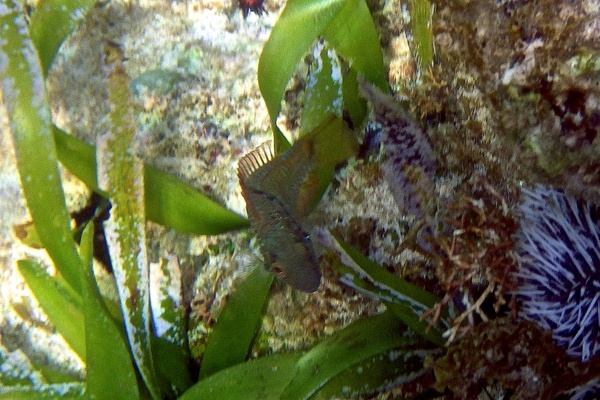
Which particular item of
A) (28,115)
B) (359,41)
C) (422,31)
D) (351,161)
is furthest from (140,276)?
(422,31)

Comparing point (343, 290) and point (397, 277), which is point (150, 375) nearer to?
point (343, 290)

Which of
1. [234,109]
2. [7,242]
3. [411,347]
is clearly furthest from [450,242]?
[7,242]

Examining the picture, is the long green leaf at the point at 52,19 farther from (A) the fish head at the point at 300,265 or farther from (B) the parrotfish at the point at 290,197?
(A) the fish head at the point at 300,265

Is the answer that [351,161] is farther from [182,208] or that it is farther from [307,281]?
[182,208]

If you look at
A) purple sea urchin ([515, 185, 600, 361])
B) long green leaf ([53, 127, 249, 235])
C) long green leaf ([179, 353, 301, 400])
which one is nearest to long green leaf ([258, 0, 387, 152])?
long green leaf ([53, 127, 249, 235])

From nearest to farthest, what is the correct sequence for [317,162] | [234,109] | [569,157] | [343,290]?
[569,157]
[317,162]
[343,290]
[234,109]
